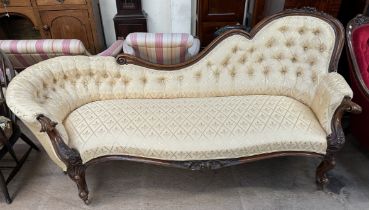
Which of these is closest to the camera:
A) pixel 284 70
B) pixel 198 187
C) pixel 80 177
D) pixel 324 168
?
pixel 80 177

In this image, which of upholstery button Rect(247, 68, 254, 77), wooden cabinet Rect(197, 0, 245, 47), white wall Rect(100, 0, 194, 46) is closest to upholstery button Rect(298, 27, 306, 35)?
upholstery button Rect(247, 68, 254, 77)

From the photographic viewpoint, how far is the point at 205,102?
1686mm

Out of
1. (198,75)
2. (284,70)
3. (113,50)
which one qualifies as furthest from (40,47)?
(284,70)

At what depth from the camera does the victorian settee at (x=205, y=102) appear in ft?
4.53

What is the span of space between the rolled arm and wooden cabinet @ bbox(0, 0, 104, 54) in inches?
88.8

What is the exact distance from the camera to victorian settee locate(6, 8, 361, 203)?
4.53ft

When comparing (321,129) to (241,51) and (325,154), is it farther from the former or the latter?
(241,51)

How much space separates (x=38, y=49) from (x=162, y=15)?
6.25 ft

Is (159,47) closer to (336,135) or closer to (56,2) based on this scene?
(336,135)

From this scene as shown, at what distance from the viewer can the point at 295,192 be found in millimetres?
1600

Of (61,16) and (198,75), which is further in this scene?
(61,16)

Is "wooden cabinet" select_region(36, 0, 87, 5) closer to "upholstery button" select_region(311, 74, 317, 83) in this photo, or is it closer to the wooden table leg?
the wooden table leg

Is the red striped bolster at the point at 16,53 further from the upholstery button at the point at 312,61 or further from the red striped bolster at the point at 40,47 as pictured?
the upholstery button at the point at 312,61

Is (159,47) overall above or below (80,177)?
above
